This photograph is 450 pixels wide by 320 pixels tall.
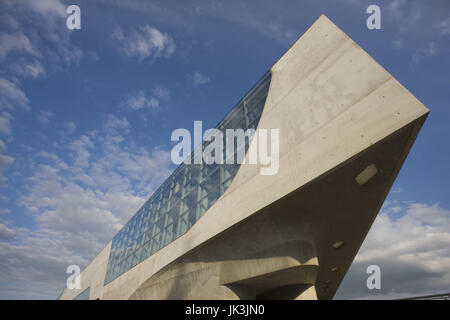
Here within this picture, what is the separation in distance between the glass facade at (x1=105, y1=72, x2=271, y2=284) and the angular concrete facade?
898 millimetres

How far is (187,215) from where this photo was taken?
15516mm

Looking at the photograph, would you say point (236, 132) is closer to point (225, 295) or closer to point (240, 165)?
point (240, 165)

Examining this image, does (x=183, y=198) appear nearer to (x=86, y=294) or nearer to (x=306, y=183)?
(x=306, y=183)

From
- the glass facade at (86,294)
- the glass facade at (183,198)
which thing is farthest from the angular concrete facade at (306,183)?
the glass facade at (86,294)

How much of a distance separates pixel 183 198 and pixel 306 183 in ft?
35.1

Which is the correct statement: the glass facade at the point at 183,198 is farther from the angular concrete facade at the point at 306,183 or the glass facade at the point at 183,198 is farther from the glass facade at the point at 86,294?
the glass facade at the point at 86,294

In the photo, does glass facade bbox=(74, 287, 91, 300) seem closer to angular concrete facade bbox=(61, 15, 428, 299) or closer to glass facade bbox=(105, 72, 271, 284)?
glass facade bbox=(105, 72, 271, 284)

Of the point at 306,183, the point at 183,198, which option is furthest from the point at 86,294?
the point at 306,183

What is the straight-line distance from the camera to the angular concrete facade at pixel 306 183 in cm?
791

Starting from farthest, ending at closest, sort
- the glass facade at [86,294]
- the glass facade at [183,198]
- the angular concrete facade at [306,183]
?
the glass facade at [86,294] → the glass facade at [183,198] → the angular concrete facade at [306,183]

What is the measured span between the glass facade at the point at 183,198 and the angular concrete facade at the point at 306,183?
35.4 inches

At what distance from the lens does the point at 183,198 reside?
17.4 meters
